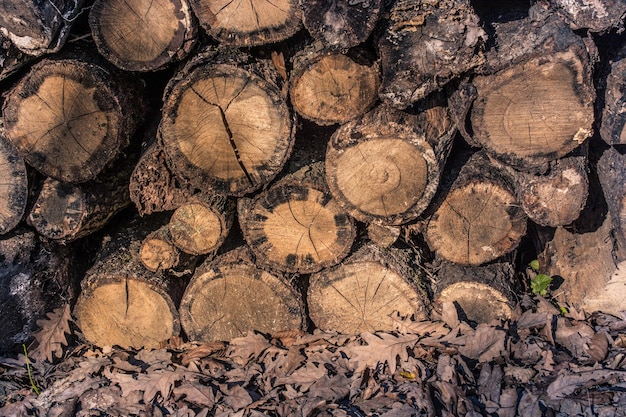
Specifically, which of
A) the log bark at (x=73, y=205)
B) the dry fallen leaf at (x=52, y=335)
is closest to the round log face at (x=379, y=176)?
the log bark at (x=73, y=205)

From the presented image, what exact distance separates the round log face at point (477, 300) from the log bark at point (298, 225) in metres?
0.69

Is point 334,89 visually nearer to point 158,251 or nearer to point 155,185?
point 155,185

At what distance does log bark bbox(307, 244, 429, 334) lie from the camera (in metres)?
3.59

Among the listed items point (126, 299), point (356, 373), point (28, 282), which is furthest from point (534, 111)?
point (28, 282)

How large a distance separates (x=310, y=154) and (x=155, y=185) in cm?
91

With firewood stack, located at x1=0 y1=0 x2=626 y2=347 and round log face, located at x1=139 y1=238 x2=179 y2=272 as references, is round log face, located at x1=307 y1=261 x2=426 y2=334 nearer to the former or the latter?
firewood stack, located at x1=0 y1=0 x2=626 y2=347

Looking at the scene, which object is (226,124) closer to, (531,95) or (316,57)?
(316,57)

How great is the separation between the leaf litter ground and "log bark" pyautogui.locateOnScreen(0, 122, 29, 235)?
82 cm

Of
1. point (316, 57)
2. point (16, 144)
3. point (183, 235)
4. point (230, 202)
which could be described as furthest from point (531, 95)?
point (16, 144)

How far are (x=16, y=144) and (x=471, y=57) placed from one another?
257 cm

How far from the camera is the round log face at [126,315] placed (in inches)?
148

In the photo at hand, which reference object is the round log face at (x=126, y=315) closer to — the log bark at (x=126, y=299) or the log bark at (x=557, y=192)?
the log bark at (x=126, y=299)

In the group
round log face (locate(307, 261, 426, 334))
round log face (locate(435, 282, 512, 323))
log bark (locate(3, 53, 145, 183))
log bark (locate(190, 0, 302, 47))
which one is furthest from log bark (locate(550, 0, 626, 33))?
log bark (locate(3, 53, 145, 183))

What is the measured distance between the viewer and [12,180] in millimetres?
3650
